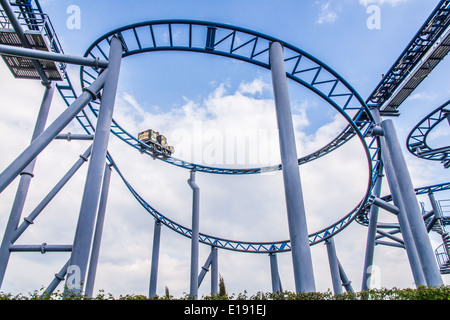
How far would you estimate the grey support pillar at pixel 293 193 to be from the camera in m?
5.63

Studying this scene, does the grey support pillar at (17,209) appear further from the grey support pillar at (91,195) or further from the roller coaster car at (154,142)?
the roller coaster car at (154,142)

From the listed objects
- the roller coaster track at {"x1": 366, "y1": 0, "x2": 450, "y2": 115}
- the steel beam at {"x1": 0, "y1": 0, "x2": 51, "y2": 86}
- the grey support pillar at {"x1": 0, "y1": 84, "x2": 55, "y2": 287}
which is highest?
the roller coaster track at {"x1": 366, "y1": 0, "x2": 450, "y2": 115}

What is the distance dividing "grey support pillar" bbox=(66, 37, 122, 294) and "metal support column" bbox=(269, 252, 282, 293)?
17.7 m

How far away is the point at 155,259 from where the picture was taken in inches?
691

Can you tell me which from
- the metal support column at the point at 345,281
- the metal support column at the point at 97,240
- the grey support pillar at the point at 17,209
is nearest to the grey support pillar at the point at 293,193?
the grey support pillar at the point at 17,209

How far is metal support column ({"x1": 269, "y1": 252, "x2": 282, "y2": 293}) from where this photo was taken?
2039cm

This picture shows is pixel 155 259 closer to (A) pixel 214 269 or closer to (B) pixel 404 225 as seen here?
(A) pixel 214 269

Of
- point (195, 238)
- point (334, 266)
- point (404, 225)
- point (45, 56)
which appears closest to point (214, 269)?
point (195, 238)

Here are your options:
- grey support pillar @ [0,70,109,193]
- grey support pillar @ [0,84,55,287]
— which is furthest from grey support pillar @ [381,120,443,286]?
grey support pillar @ [0,84,55,287]

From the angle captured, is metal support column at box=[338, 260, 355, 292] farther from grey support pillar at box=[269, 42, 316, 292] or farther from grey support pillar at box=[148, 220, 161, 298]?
grey support pillar at box=[269, 42, 316, 292]

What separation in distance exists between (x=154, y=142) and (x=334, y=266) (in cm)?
1431

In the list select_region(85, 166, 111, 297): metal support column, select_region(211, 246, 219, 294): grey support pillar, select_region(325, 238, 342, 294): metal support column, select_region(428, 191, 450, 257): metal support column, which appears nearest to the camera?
select_region(85, 166, 111, 297): metal support column

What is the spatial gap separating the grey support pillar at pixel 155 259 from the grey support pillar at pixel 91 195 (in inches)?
502
